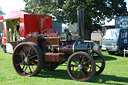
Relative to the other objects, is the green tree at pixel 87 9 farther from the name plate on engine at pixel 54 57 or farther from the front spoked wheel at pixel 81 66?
the front spoked wheel at pixel 81 66

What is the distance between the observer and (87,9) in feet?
62.2

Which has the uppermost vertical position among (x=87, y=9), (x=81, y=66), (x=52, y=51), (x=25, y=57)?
(x=87, y=9)

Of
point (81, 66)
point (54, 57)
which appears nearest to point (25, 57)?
point (54, 57)

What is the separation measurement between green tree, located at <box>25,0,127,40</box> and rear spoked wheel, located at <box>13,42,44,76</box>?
13165mm

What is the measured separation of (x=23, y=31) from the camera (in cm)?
1106

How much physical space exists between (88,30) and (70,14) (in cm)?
367

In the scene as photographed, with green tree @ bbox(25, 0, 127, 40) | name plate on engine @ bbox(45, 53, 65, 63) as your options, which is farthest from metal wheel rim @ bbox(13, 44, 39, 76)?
green tree @ bbox(25, 0, 127, 40)

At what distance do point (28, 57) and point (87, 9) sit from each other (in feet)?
46.2

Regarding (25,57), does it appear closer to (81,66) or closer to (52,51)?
(52,51)

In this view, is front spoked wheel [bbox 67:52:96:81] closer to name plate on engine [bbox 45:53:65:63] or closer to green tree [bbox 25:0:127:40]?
name plate on engine [bbox 45:53:65:63]

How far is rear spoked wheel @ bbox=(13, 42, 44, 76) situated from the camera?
5.64 m

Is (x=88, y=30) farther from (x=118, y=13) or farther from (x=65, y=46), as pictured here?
(x=65, y=46)

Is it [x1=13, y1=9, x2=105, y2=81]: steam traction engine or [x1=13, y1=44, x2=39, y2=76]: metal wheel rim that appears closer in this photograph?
[x1=13, y1=9, x2=105, y2=81]: steam traction engine

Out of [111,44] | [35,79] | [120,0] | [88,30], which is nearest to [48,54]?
[35,79]
